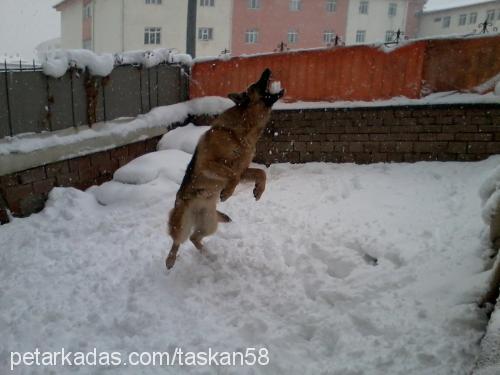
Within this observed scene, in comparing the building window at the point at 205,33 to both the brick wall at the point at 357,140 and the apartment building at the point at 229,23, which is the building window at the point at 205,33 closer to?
the apartment building at the point at 229,23

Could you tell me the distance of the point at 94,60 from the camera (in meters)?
6.26

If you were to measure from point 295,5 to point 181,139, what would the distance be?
31.4m

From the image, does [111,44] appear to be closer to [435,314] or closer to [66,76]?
[66,76]

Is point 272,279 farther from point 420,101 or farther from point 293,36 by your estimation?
point 293,36

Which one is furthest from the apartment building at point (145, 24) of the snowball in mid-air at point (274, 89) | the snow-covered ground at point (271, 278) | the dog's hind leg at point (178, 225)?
the dog's hind leg at point (178, 225)

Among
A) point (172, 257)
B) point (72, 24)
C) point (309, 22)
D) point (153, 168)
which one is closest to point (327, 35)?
point (309, 22)

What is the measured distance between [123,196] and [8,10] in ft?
212

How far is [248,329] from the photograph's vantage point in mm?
3176

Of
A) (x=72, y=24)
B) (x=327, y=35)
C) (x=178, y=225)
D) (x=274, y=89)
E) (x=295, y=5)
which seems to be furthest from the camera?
(x=327, y=35)

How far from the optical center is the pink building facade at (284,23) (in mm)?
32594

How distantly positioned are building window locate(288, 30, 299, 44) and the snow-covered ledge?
2940cm

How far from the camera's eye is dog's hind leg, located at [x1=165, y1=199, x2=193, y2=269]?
418 centimetres

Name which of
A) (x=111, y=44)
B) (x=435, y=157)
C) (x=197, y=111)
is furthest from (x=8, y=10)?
(x=435, y=157)

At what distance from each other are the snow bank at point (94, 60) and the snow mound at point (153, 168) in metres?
1.58
